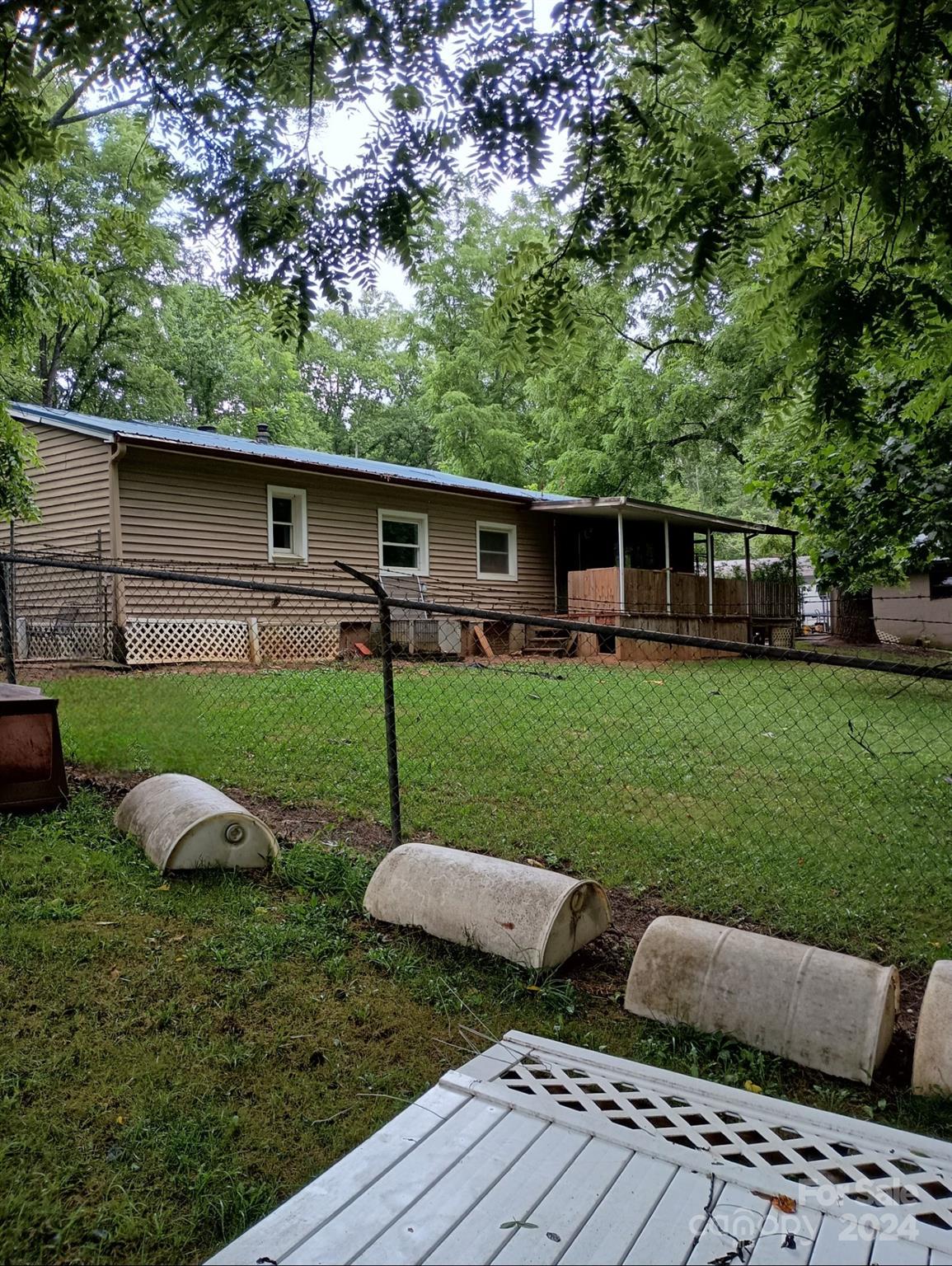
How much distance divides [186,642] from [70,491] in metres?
3.18

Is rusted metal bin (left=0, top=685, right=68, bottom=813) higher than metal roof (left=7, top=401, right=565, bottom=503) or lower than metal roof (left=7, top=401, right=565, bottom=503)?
lower

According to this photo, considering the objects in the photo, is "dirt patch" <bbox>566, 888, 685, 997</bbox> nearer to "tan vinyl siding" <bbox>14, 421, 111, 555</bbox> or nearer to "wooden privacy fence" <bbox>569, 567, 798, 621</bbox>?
"wooden privacy fence" <bbox>569, 567, 798, 621</bbox>

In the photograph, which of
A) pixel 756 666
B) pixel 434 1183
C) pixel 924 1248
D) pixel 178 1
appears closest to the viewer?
pixel 924 1248

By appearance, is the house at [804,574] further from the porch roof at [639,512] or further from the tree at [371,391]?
the tree at [371,391]

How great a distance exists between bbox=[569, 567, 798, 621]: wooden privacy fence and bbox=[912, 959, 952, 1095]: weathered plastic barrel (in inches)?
460

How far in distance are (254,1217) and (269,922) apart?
5.27 ft

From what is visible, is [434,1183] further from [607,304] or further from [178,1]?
[607,304]

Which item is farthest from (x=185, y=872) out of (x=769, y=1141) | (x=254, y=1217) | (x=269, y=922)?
(x=769, y=1141)

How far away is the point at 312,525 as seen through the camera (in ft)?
48.6

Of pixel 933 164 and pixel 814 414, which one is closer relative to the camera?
pixel 933 164

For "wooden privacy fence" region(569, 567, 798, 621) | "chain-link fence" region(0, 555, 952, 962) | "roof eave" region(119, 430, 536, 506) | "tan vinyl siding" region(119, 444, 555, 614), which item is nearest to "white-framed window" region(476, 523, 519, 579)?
"tan vinyl siding" region(119, 444, 555, 614)

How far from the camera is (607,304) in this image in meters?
3.62

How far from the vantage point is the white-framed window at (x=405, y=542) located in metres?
16.1

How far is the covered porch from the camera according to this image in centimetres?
1609
